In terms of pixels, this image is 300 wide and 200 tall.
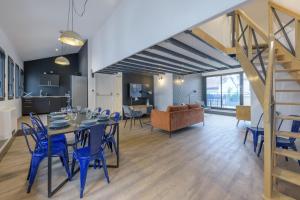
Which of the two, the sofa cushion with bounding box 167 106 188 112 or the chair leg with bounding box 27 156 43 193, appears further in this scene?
the sofa cushion with bounding box 167 106 188 112

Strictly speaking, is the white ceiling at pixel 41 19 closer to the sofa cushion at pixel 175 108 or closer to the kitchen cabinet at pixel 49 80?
the kitchen cabinet at pixel 49 80

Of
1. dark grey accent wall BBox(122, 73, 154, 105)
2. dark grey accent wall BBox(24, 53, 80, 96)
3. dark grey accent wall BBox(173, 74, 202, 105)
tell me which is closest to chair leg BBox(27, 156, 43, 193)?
dark grey accent wall BBox(122, 73, 154, 105)

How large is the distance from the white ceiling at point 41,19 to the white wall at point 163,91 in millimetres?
3872

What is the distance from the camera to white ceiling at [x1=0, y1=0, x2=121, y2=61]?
3621 mm

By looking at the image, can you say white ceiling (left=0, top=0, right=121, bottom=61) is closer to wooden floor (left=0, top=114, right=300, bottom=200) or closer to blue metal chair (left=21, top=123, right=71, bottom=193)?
blue metal chair (left=21, top=123, right=71, bottom=193)

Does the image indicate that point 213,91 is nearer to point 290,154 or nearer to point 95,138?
point 290,154

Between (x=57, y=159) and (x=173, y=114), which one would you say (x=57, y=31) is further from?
(x=173, y=114)

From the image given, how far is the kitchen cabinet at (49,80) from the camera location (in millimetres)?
8186

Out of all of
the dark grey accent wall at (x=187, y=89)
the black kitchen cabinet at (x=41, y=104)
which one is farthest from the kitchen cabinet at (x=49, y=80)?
the dark grey accent wall at (x=187, y=89)

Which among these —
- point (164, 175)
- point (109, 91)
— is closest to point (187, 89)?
point (109, 91)

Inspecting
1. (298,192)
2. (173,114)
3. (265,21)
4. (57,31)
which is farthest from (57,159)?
(265,21)

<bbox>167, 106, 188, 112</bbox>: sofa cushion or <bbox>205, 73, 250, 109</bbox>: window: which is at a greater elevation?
<bbox>205, 73, 250, 109</bbox>: window

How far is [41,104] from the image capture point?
7863mm

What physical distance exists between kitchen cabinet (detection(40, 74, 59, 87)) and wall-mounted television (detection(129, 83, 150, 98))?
4350 millimetres
